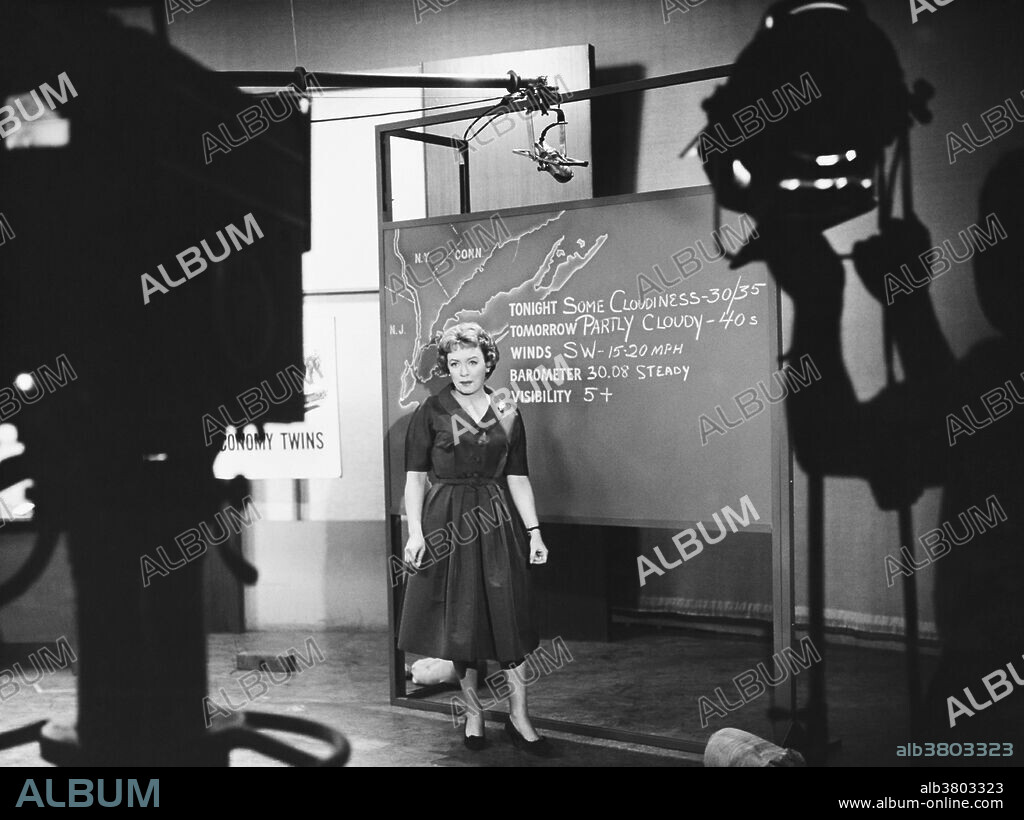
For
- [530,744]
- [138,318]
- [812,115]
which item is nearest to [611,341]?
[530,744]

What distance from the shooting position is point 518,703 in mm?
4809

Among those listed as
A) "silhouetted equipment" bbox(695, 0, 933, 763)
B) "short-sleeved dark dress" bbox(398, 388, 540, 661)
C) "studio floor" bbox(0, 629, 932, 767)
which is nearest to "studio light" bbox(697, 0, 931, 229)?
"silhouetted equipment" bbox(695, 0, 933, 763)

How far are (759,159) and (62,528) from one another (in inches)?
173

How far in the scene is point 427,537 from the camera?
4.82 m

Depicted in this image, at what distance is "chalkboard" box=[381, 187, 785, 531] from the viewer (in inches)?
182

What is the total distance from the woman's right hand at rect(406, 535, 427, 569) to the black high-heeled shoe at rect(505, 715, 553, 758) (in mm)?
759

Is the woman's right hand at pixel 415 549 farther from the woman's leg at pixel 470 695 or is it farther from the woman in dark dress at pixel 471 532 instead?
the woman's leg at pixel 470 695

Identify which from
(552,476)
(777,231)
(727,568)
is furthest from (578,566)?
(777,231)

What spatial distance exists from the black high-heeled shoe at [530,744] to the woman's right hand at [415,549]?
0.76m

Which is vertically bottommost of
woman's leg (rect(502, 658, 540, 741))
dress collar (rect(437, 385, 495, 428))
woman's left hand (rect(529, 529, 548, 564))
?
woman's leg (rect(502, 658, 540, 741))

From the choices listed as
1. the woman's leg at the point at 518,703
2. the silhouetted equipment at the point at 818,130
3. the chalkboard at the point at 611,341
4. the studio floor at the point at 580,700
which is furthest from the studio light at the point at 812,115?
the woman's leg at the point at 518,703

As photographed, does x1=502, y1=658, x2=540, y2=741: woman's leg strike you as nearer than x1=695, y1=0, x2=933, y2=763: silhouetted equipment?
Yes

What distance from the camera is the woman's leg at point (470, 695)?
484cm

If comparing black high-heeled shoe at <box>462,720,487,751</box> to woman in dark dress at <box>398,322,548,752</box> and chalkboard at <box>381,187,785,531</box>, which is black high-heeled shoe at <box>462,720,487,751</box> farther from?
chalkboard at <box>381,187,785,531</box>
